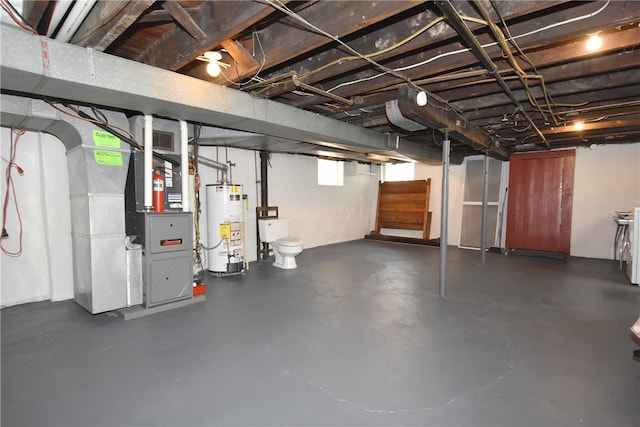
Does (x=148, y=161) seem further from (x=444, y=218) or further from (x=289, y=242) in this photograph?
(x=444, y=218)

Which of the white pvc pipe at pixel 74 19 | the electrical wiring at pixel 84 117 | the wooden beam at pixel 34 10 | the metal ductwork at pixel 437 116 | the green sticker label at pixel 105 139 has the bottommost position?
the green sticker label at pixel 105 139

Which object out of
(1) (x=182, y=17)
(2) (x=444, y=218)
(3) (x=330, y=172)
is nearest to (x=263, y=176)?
(3) (x=330, y=172)

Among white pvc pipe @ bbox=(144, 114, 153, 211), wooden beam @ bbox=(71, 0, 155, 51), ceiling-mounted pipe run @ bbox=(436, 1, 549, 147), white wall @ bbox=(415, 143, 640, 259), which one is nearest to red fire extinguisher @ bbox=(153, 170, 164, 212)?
white pvc pipe @ bbox=(144, 114, 153, 211)

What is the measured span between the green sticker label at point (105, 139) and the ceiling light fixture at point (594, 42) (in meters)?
3.92

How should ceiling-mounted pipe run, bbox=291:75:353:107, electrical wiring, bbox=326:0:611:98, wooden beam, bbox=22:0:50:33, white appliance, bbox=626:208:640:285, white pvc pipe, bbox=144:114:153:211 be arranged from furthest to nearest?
white appliance, bbox=626:208:640:285 < white pvc pipe, bbox=144:114:153:211 < ceiling-mounted pipe run, bbox=291:75:353:107 < electrical wiring, bbox=326:0:611:98 < wooden beam, bbox=22:0:50:33

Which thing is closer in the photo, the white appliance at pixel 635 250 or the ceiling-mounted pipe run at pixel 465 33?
the ceiling-mounted pipe run at pixel 465 33

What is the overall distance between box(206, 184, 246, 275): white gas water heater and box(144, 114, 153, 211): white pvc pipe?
1370 mm

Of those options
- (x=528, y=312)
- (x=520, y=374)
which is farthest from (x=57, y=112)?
(x=528, y=312)

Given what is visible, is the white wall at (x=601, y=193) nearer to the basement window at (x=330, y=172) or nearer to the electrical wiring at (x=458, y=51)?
the basement window at (x=330, y=172)

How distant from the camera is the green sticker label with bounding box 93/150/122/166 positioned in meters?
2.87

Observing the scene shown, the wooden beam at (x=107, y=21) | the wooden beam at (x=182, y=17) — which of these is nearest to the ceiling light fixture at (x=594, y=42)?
the wooden beam at (x=182, y=17)

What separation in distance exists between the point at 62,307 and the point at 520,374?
4.11 meters

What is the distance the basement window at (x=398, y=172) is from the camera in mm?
7898

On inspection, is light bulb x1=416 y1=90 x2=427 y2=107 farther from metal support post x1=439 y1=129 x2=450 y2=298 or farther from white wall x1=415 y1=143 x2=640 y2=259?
white wall x1=415 y1=143 x2=640 y2=259
